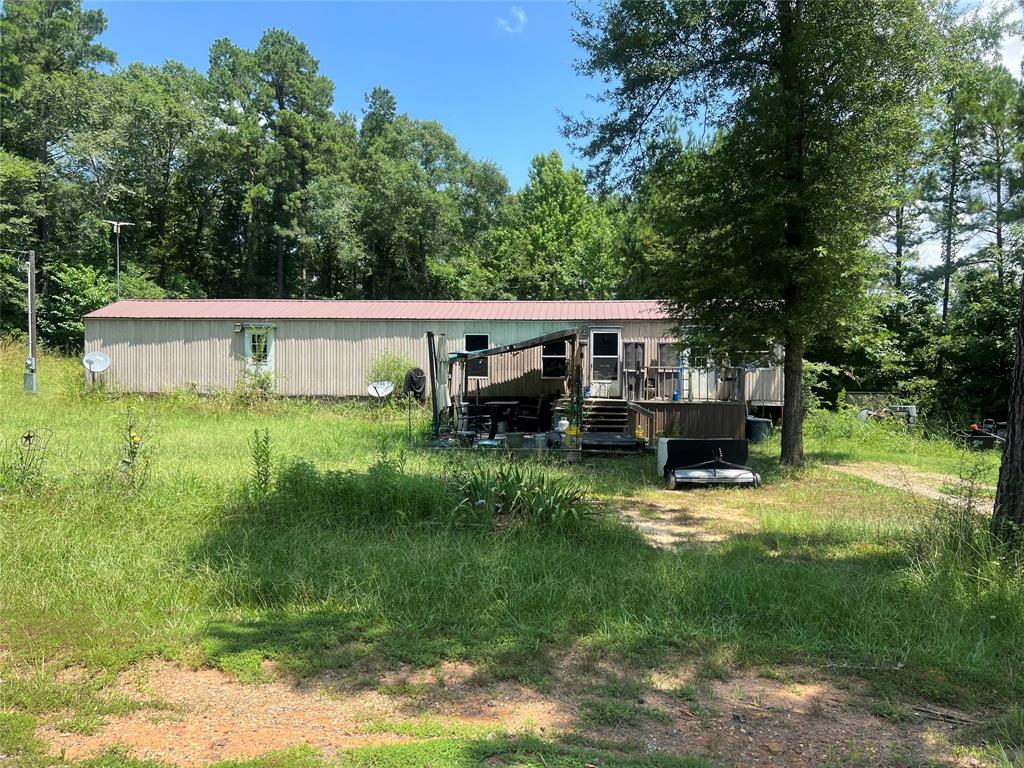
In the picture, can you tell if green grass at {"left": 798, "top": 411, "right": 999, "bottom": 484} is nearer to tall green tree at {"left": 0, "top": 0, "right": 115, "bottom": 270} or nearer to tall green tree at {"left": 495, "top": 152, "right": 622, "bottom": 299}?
tall green tree at {"left": 495, "top": 152, "right": 622, "bottom": 299}

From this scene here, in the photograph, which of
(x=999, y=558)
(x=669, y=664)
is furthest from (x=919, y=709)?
(x=999, y=558)

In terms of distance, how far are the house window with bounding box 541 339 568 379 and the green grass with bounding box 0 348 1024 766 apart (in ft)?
35.8

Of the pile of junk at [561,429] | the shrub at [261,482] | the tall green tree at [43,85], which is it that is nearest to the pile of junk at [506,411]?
the pile of junk at [561,429]

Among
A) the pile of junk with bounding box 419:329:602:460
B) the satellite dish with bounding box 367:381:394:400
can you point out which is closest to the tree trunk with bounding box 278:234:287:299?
the satellite dish with bounding box 367:381:394:400

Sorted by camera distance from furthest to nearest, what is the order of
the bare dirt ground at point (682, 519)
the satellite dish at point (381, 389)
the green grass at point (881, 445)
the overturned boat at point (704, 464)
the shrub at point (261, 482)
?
the satellite dish at point (381, 389), the green grass at point (881, 445), the overturned boat at point (704, 464), the bare dirt ground at point (682, 519), the shrub at point (261, 482)

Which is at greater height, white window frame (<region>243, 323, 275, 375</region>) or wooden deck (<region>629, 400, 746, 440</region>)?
white window frame (<region>243, 323, 275, 375</region>)

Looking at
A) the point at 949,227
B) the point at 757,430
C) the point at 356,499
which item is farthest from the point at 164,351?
the point at 949,227

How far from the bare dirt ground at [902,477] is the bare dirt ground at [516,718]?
650cm

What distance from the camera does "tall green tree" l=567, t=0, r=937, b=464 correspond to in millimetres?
9312

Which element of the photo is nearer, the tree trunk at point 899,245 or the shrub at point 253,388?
the shrub at point 253,388

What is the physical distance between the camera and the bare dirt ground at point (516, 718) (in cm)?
262

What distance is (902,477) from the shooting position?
9.58 m

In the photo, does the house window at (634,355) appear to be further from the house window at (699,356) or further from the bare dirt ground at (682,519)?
the bare dirt ground at (682,519)

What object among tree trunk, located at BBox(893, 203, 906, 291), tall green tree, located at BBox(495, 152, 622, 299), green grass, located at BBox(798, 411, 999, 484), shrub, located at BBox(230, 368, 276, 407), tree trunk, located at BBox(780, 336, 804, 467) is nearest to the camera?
tree trunk, located at BBox(780, 336, 804, 467)
